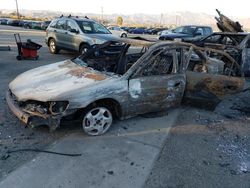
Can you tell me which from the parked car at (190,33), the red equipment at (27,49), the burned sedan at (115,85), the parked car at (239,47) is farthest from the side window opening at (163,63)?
the parked car at (190,33)

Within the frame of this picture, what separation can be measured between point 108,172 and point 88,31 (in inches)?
356

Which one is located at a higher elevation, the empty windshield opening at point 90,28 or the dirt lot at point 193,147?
the empty windshield opening at point 90,28

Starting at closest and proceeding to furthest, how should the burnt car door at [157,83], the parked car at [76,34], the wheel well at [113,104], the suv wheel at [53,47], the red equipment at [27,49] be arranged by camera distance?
1. the wheel well at [113,104]
2. the burnt car door at [157,83]
3. the red equipment at [27,49]
4. the parked car at [76,34]
5. the suv wheel at [53,47]

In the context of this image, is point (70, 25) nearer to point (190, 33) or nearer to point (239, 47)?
point (239, 47)

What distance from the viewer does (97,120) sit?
449 cm

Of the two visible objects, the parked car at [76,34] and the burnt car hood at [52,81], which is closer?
the burnt car hood at [52,81]

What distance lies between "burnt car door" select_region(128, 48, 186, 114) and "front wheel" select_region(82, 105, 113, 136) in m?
0.48

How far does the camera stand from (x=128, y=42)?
5676 millimetres

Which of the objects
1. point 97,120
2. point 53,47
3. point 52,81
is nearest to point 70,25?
point 53,47

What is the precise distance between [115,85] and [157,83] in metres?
0.92

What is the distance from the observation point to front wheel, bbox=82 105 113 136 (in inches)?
174

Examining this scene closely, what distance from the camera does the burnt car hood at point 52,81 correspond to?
4219 millimetres

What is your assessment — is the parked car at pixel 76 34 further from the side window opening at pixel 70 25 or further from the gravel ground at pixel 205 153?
the gravel ground at pixel 205 153

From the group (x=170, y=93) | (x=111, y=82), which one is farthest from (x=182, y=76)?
(x=111, y=82)
